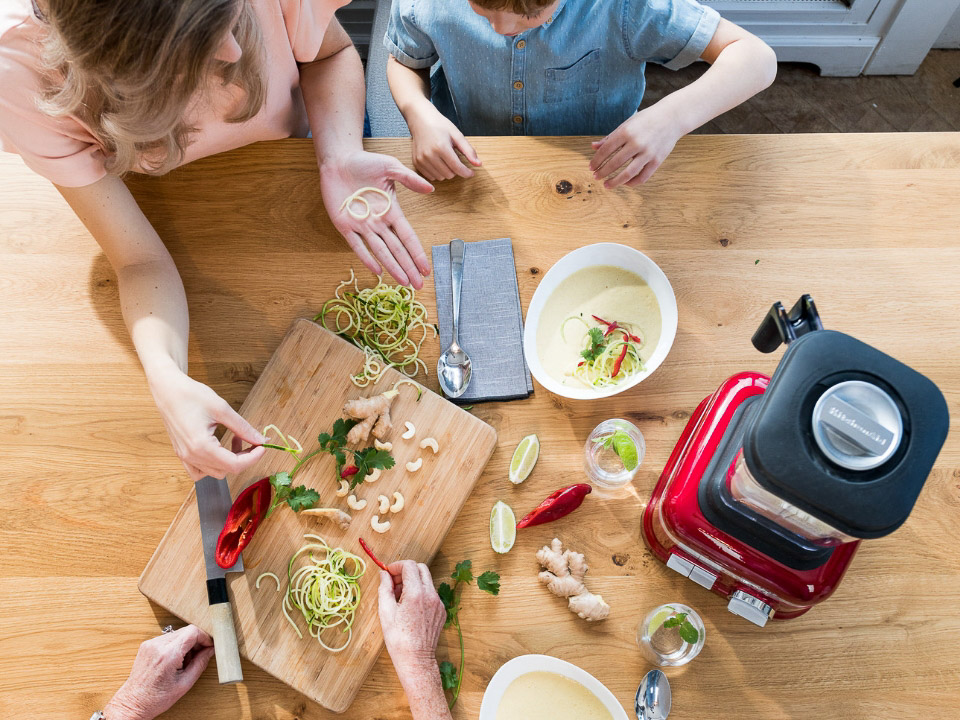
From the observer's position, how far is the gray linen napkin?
135 cm

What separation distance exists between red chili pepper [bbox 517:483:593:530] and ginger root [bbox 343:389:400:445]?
1.09 ft

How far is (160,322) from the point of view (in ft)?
4.13

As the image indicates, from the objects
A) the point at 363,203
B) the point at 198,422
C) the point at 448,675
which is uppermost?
the point at 363,203

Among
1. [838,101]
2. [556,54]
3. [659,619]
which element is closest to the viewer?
[659,619]

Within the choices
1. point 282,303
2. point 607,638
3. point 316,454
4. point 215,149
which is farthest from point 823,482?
point 215,149

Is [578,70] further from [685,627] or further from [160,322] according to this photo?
[685,627]

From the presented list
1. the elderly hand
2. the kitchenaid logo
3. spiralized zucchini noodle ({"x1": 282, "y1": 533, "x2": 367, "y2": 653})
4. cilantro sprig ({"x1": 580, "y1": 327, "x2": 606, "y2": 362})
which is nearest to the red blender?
the kitchenaid logo

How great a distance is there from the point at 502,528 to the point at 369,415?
1.12 feet

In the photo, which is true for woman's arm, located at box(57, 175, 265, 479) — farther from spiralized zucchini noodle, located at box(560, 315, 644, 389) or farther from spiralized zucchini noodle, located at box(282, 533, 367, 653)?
spiralized zucchini noodle, located at box(560, 315, 644, 389)

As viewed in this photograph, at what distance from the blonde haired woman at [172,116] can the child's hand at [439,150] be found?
9cm

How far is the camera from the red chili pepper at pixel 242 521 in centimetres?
124

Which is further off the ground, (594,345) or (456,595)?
(594,345)

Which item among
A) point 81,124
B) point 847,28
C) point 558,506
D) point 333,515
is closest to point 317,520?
point 333,515

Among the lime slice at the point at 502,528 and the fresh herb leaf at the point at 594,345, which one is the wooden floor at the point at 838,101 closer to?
the fresh herb leaf at the point at 594,345
